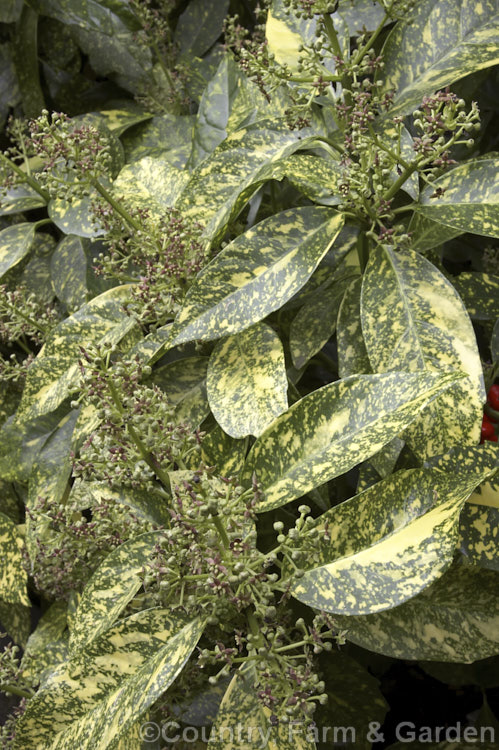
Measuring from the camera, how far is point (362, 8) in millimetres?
1170

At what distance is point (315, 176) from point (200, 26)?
889mm

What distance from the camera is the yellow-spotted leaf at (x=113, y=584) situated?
870mm

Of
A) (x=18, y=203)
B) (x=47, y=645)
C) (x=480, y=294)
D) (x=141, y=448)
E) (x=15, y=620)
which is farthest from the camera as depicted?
(x=18, y=203)

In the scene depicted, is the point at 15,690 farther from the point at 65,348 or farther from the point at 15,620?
the point at 65,348

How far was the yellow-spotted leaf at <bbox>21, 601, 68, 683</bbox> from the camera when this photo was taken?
3.77 feet

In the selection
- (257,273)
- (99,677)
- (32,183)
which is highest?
(32,183)

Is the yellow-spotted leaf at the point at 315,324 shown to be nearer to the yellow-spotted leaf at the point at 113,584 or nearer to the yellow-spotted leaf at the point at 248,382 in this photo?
the yellow-spotted leaf at the point at 248,382

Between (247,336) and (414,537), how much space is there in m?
0.37

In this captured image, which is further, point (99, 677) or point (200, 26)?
point (200, 26)

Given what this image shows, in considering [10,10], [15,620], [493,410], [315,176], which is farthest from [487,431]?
[10,10]

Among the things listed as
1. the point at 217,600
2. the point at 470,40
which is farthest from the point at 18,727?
the point at 470,40

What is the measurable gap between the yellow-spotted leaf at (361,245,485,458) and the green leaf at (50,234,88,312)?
23.8 inches

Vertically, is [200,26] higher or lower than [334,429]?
higher

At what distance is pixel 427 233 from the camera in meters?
0.94
